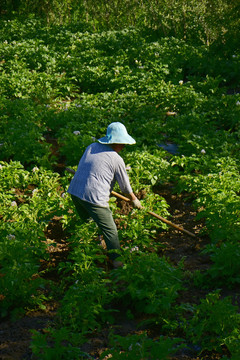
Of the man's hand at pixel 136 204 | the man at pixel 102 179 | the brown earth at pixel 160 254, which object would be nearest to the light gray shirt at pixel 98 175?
the man at pixel 102 179

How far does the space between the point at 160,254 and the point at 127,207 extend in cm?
110

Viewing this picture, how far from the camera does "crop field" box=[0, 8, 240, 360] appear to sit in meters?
3.87

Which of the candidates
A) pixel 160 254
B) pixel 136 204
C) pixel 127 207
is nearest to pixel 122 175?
pixel 136 204

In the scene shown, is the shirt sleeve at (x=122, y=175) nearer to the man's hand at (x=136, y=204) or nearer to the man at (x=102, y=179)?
the man at (x=102, y=179)

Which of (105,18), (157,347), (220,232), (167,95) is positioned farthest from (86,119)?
(105,18)

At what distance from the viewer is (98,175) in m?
4.85

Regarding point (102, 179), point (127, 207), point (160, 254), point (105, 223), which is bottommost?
point (160, 254)

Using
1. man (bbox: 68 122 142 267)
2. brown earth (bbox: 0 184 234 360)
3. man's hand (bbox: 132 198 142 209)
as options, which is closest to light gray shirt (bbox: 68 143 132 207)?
man (bbox: 68 122 142 267)

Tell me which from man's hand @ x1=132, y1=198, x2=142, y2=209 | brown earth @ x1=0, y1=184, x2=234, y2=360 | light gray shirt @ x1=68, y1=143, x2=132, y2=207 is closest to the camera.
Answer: brown earth @ x1=0, y1=184, x2=234, y2=360

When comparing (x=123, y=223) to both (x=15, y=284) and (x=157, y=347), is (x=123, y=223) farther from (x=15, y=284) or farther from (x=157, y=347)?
(x=157, y=347)

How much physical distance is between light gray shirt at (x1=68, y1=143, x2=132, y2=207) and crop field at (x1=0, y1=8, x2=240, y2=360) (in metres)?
0.42

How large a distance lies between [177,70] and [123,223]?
19.6ft

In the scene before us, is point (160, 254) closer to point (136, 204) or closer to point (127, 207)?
point (136, 204)

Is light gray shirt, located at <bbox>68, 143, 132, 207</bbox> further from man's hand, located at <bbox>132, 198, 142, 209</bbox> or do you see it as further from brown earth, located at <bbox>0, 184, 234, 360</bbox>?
brown earth, located at <bbox>0, 184, 234, 360</bbox>
